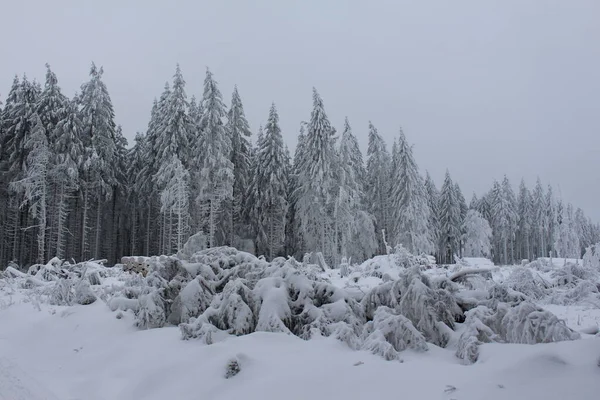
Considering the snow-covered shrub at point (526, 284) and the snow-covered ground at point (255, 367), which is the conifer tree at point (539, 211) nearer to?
the snow-covered shrub at point (526, 284)

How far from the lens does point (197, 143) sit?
3375cm

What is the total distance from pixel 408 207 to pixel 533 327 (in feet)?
113

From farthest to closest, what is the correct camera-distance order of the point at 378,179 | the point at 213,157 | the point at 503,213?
the point at 503,213 < the point at 378,179 < the point at 213,157

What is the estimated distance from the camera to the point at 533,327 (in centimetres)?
518

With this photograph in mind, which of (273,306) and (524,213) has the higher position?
(524,213)

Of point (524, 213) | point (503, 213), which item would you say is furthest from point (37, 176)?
point (524, 213)

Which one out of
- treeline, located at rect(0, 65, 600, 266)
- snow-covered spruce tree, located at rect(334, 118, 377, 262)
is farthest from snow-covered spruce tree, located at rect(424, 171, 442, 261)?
A: snow-covered spruce tree, located at rect(334, 118, 377, 262)

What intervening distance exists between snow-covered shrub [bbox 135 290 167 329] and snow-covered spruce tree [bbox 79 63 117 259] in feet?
90.6

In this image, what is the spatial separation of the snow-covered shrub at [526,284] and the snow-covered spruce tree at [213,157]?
24589 mm

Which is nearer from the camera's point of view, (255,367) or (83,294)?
(255,367)

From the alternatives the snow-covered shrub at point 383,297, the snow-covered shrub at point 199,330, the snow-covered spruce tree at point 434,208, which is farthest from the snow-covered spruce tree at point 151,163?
the snow-covered shrub at point 383,297

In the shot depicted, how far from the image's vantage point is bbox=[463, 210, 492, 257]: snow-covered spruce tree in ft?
179

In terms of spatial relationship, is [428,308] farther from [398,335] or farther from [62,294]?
[62,294]

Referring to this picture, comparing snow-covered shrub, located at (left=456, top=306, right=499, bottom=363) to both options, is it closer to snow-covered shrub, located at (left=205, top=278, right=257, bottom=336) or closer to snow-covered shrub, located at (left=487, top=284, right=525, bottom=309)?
snow-covered shrub, located at (left=487, top=284, right=525, bottom=309)
